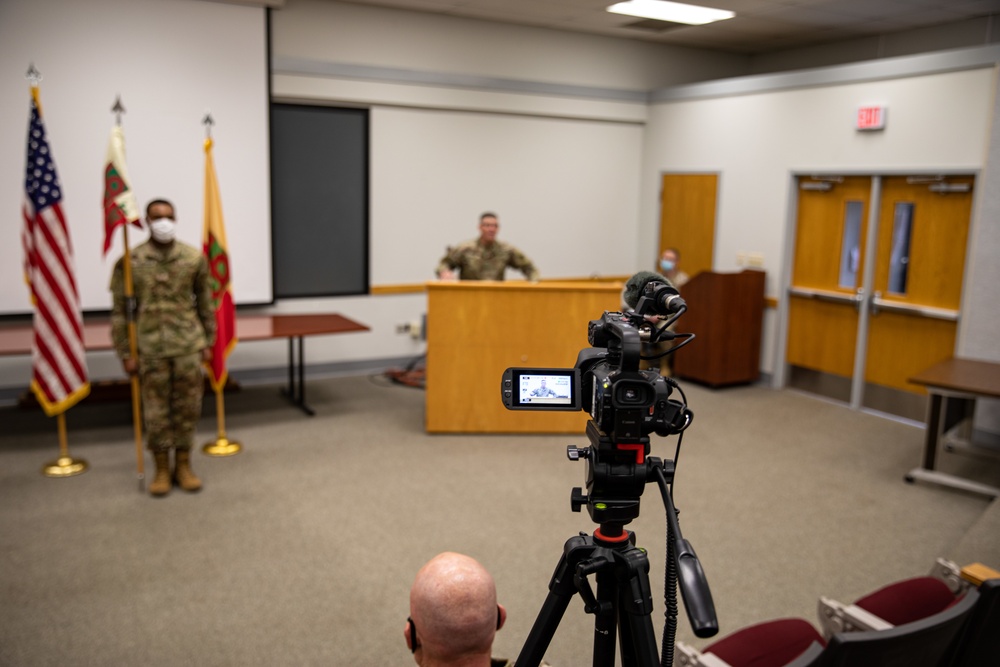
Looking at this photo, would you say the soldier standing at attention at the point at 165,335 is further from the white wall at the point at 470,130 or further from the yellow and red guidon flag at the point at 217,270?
the white wall at the point at 470,130

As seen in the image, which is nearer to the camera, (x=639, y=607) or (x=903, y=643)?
(x=639, y=607)

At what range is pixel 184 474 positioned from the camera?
15.2ft

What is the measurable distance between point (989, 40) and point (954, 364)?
348cm

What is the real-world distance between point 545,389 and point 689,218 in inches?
268

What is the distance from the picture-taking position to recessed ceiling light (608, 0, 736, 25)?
21.7 feet

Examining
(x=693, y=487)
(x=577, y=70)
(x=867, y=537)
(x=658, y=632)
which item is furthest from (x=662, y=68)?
(x=658, y=632)

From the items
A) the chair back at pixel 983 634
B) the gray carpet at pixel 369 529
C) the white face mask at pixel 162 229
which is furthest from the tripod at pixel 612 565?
the white face mask at pixel 162 229

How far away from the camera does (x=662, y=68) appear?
341 inches

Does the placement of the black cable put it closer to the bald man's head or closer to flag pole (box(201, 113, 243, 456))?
the bald man's head

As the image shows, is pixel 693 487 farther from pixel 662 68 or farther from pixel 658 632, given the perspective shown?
pixel 662 68

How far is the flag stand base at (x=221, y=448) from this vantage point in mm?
5193

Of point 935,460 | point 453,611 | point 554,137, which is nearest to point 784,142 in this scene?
point 554,137

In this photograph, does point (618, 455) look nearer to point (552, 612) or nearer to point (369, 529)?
point (552, 612)

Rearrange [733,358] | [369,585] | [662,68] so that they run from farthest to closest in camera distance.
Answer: [662,68] → [733,358] → [369,585]
